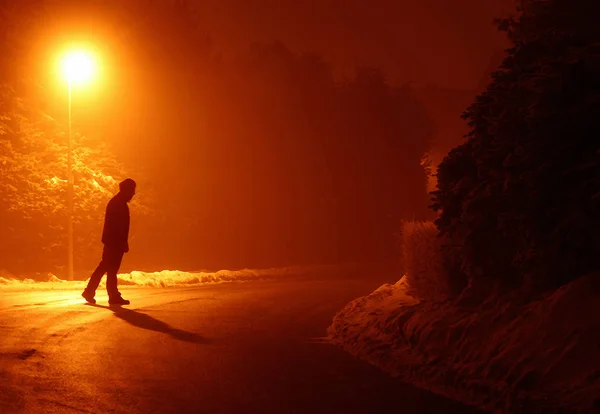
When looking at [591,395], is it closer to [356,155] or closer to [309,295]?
[309,295]

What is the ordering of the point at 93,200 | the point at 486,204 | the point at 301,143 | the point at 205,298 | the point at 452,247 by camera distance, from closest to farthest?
1. the point at 486,204
2. the point at 452,247
3. the point at 205,298
4. the point at 93,200
5. the point at 301,143

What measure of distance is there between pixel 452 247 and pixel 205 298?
654cm

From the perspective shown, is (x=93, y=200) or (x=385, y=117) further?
(x=385, y=117)

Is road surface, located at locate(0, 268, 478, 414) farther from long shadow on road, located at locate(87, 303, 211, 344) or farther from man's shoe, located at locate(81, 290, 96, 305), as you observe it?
man's shoe, located at locate(81, 290, 96, 305)

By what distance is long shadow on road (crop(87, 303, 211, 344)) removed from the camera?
31.9 feet

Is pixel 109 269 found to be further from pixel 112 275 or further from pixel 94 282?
pixel 94 282

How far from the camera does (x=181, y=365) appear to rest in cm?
799

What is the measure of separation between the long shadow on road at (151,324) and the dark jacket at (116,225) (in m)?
1.18

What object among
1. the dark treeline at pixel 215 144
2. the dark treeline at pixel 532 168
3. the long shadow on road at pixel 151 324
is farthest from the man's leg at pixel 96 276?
the dark treeline at pixel 215 144

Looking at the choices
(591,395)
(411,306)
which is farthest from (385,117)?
(591,395)

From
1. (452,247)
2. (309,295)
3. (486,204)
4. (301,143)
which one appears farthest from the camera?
(301,143)

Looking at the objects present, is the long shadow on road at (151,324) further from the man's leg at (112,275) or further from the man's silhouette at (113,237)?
the man's silhouette at (113,237)

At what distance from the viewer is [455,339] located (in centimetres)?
819

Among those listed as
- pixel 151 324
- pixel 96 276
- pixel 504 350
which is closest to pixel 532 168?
pixel 504 350
